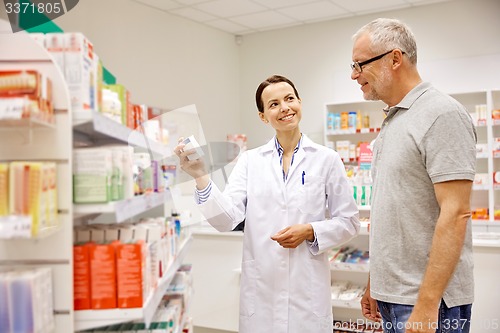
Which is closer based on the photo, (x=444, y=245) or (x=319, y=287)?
(x=444, y=245)

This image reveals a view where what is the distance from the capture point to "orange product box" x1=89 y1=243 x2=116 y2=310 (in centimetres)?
162

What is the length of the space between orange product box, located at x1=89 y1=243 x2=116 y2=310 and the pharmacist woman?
849 millimetres

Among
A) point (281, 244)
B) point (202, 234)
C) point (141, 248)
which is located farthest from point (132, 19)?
point (141, 248)

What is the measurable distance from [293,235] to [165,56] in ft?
14.0

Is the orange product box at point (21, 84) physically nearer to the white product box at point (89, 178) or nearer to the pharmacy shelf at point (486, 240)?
the white product box at point (89, 178)

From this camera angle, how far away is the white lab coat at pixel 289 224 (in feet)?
8.33

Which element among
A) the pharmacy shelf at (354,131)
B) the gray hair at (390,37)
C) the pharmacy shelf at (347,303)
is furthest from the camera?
the pharmacy shelf at (354,131)

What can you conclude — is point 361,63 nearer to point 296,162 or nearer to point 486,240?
point 296,162

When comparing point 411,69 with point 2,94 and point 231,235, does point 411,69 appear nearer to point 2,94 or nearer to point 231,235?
point 2,94

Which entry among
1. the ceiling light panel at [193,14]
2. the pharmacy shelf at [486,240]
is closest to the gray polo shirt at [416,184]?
the pharmacy shelf at [486,240]

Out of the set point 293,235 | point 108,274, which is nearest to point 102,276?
point 108,274

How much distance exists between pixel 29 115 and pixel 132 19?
180 inches

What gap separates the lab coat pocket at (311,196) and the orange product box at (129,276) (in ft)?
3.72

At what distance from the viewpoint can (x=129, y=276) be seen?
165cm
